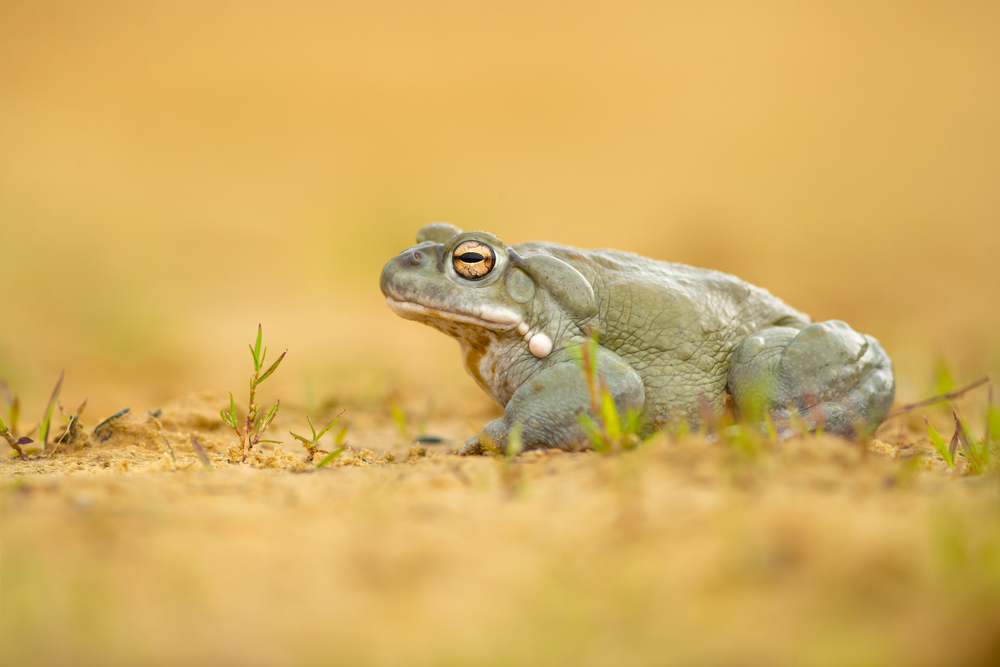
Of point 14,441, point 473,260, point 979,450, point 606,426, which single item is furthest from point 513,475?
point 14,441

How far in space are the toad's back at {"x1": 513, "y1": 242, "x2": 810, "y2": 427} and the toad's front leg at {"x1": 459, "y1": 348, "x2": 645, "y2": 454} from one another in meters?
0.18

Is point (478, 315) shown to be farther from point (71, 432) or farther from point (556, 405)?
point (71, 432)

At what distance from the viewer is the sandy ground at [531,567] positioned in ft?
4.02

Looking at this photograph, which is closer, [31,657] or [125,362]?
[31,657]

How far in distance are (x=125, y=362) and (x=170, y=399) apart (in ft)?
6.49

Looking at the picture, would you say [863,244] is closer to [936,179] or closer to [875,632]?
[936,179]

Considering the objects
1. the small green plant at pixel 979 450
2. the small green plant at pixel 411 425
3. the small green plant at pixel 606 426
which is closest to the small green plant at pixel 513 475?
the small green plant at pixel 606 426

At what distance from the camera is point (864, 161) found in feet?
49.0

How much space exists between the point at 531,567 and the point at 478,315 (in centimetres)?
152

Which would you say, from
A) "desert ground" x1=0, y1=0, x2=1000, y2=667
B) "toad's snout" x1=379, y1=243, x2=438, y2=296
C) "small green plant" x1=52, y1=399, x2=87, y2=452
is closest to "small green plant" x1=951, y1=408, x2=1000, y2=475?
"desert ground" x1=0, y1=0, x2=1000, y2=667

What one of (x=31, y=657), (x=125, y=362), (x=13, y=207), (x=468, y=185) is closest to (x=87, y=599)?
(x=31, y=657)

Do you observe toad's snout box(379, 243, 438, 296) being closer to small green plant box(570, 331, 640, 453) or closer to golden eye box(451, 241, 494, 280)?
golden eye box(451, 241, 494, 280)

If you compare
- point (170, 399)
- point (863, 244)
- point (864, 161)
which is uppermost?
point (864, 161)

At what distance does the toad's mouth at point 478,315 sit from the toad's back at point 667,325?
30cm
